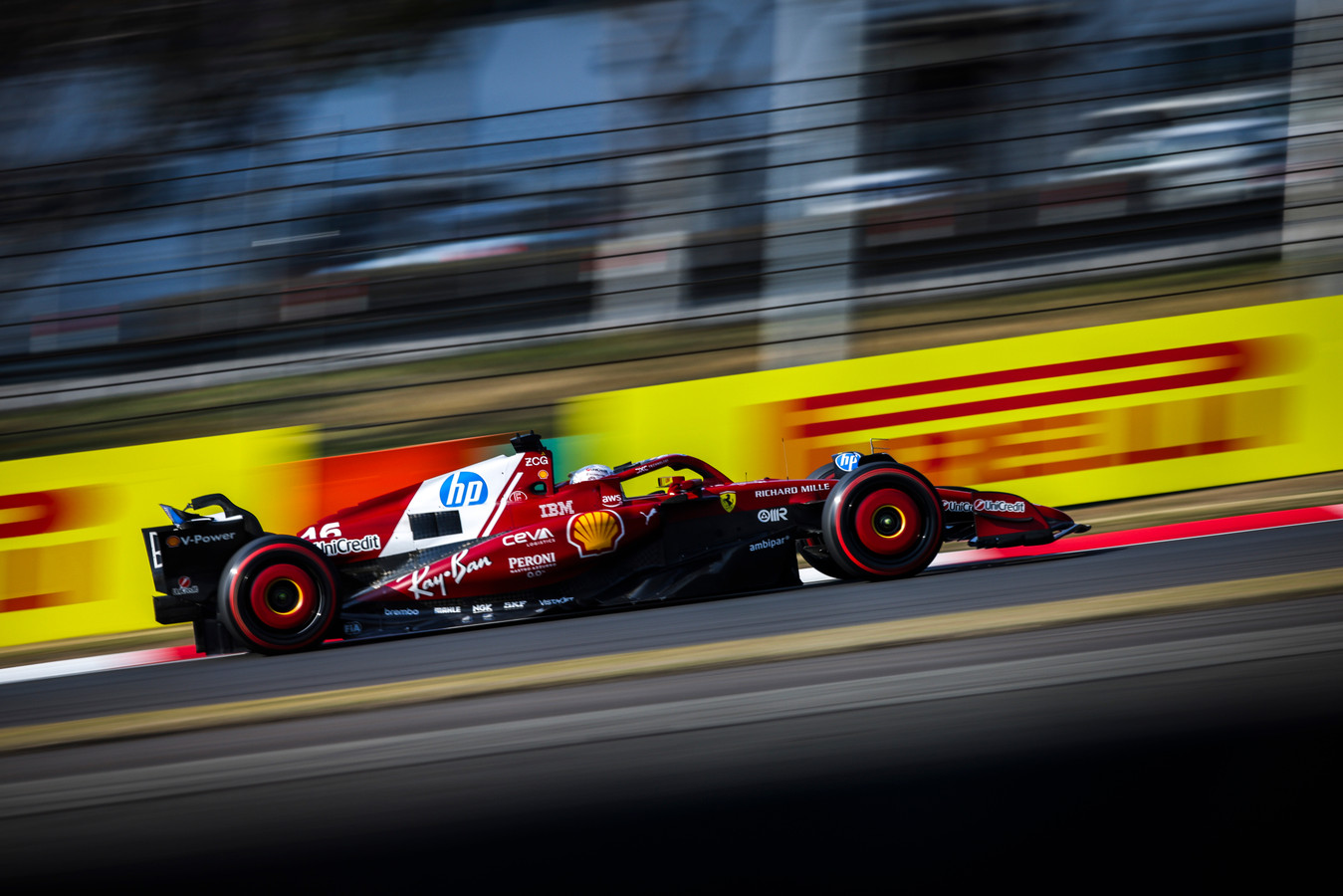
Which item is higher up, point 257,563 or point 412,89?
point 412,89

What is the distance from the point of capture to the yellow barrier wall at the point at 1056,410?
7684 millimetres

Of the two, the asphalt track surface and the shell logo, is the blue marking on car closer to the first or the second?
the shell logo

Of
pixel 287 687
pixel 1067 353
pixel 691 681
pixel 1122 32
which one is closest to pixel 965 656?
pixel 691 681

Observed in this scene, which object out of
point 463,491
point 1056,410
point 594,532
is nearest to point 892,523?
point 594,532

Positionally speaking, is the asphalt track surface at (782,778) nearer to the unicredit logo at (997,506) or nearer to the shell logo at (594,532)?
the shell logo at (594,532)

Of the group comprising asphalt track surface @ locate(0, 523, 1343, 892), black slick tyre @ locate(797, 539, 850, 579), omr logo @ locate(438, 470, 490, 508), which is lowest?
asphalt track surface @ locate(0, 523, 1343, 892)

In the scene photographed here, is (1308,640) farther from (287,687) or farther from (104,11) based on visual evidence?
(104,11)

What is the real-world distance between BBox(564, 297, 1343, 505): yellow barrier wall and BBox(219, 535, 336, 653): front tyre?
2.56m

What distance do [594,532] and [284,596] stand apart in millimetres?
1534

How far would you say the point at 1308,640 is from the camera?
3922mm

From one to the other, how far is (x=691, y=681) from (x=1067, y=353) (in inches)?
183

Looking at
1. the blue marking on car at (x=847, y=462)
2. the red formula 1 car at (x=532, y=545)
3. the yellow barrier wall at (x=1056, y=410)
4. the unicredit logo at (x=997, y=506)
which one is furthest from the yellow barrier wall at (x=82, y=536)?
the unicredit logo at (x=997, y=506)

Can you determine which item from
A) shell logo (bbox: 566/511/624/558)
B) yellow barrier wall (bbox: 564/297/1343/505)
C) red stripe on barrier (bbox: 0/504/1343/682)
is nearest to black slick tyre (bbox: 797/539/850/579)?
red stripe on barrier (bbox: 0/504/1343/682)

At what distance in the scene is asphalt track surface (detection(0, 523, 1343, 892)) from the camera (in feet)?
8.39
